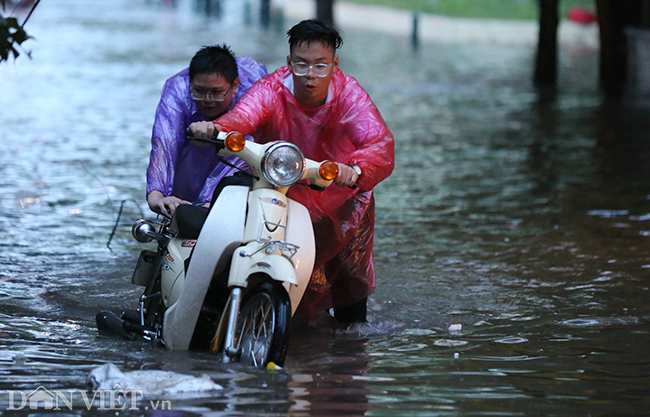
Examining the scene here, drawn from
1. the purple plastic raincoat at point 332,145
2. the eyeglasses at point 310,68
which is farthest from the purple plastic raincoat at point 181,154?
the eyeglasses at point 310,68

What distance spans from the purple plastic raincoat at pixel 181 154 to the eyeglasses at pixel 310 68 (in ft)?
1.75

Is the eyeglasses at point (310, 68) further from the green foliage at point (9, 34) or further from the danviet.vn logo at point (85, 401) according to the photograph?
the danviet.vn logo at point (85, 401)

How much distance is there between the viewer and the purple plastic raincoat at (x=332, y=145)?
180 inches

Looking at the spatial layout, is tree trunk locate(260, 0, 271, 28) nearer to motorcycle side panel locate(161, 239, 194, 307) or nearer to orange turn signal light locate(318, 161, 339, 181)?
motorcycle side panel locate(161, 239, 194, 307)

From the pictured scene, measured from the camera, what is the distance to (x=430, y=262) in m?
6.95

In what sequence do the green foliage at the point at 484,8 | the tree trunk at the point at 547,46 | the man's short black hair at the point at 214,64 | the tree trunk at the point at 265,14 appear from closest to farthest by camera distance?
1. the man's short black hair at the point at 214,64
2. the tree trunk at the point at 547,46
3. the tree trunk at the point at 265,14
4. the green foliage at the point at 484,8

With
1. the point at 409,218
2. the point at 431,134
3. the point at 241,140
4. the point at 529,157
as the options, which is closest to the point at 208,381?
the point at 241,140

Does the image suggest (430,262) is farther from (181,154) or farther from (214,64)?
(214,64)

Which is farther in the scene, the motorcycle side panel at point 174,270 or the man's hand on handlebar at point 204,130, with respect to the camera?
the motorcycle side panel at point 174,270

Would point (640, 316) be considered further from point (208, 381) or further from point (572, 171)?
point (572, 171)

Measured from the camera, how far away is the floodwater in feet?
13.3

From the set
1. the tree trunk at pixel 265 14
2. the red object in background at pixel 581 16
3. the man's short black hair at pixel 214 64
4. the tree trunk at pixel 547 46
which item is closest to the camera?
the man's short black hair at pixel 214 64

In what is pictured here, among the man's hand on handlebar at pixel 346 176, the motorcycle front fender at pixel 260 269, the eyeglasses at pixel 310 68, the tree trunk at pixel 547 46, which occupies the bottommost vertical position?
the motorcycle front fender at pixel 260 269

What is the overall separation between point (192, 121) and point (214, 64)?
1.38ft
